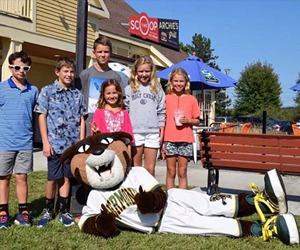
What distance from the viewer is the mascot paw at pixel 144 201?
3486 millimetres

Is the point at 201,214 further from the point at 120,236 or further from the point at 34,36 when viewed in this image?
the point at 34,36

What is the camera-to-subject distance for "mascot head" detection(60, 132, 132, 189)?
3.74 m

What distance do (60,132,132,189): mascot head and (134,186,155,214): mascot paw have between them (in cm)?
37

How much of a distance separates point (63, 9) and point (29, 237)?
1144cm

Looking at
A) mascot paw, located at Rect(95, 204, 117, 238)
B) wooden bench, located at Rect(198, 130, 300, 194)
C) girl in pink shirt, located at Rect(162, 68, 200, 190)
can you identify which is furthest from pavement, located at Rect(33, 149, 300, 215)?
mascot paw, located at Rect(95, 204, 117, 238)

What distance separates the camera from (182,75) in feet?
16.0

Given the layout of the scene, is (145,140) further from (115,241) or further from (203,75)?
(203,75)

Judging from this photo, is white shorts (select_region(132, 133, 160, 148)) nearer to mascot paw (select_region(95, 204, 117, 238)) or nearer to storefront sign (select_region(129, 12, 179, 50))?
mascot paw (select_region(95, 204, 117, 238))

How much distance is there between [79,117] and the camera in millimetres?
4301

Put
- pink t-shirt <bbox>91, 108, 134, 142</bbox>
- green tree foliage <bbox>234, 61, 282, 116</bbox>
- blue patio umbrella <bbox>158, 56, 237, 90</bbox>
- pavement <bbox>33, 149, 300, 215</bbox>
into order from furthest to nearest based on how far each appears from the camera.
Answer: green tree foliage <bbox>234, 61, 282, 116</bbox> → blue patio umbrella <bbox>158, 56, 237, 90</bbox> → pavement <bbox>33, 149, 300, 215</bbox> → pink t-shirt <bbox>91, 108, 134, 142</bbox>

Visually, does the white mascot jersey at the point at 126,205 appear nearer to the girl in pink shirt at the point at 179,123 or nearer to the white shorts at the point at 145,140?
the white shorts at the point at 145,140

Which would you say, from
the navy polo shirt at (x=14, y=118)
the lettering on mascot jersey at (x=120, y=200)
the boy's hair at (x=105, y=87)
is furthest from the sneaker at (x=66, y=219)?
the boy's hair at (x=105, y=87)

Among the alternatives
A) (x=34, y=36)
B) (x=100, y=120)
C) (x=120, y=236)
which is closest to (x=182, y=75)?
(x=100, y=120)

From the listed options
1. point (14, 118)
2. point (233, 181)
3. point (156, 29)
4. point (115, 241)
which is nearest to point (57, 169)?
point (14, 118)
